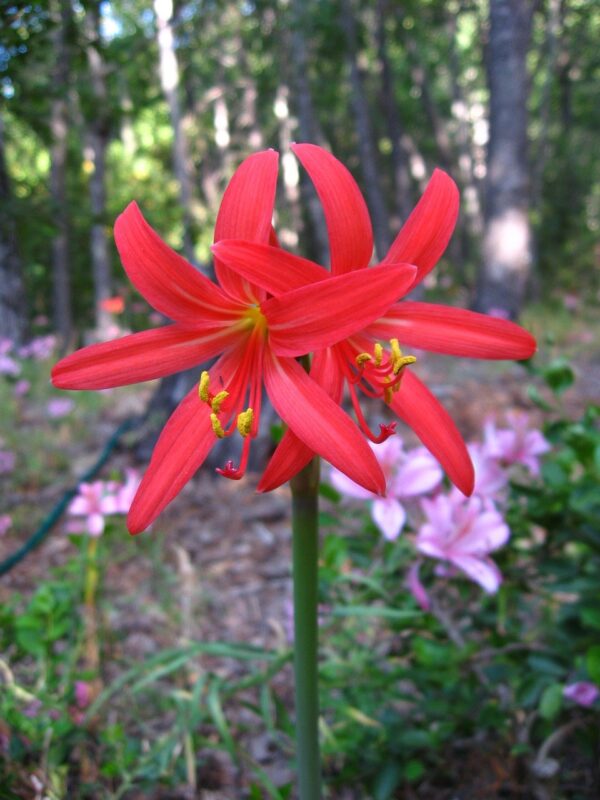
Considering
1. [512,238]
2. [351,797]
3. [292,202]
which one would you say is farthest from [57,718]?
[292,202]

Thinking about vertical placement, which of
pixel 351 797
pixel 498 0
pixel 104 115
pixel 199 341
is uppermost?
pixel 498 0

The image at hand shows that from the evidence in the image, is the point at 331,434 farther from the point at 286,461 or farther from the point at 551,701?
the point at 551,701

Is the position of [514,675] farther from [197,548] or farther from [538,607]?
[197,548]

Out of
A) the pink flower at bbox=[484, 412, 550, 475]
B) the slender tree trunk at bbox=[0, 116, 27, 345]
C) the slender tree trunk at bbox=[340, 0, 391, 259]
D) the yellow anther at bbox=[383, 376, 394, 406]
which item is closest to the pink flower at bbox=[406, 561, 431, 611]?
the pink flower at bbox=[484, 412, 550, 475]

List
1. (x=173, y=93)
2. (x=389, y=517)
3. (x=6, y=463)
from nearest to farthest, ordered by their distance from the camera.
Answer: (x=389, y=517) < (x=6, y=463) < (x=173, y=93)

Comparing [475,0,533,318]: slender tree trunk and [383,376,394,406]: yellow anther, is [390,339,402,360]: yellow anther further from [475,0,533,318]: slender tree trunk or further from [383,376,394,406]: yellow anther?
[475,0,533,318]: slender tree trunk

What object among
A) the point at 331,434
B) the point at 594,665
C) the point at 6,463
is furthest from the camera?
the point at 6,463

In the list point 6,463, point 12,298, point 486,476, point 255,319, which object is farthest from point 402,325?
point 12,298
